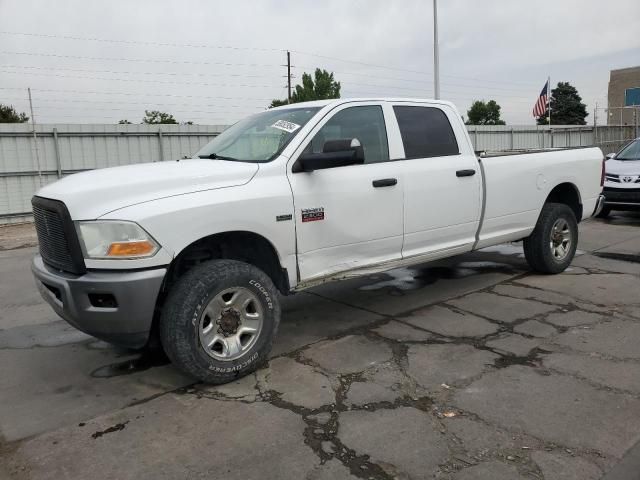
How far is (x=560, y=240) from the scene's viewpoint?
6.48 m

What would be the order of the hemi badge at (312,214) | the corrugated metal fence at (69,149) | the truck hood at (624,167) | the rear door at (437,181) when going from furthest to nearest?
1. the corrugated metal fence at (69,149)
2. the truck hood at (624,167)
3. the rear door at (437,181)
4. the hemi badge at (312,214)

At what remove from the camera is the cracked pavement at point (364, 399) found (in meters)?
2.79

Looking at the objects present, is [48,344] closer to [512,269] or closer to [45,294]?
[45,294]

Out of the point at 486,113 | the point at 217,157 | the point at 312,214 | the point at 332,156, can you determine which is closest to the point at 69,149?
the point at 217,157

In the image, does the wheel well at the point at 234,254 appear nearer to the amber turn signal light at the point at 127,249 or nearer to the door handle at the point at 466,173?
the amber turn signal light at the point at 127,249

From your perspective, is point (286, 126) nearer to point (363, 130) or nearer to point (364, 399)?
point (363, 130)

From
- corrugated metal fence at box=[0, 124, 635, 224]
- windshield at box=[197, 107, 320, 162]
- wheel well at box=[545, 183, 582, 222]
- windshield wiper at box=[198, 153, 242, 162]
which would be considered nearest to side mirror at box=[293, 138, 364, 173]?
windshield at box=[197, 107, 320, 162]

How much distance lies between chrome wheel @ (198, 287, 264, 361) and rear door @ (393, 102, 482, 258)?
160cm

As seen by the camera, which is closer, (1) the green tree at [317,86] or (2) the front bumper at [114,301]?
(2) the front bumper at [114,301]

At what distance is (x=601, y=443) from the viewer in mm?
2881

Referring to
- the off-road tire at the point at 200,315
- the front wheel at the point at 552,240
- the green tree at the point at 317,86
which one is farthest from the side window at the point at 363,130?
the green tree at the point at 317,86

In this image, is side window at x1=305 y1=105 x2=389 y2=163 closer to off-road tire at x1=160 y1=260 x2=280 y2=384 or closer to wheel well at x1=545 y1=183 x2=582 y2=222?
off-road tire at x1=160 y1=260 x2=280 y2=384

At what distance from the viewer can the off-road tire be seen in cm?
344

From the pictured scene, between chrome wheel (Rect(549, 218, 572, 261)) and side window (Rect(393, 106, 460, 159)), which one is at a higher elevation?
side window (Rect(393, 106, 460, 159))
